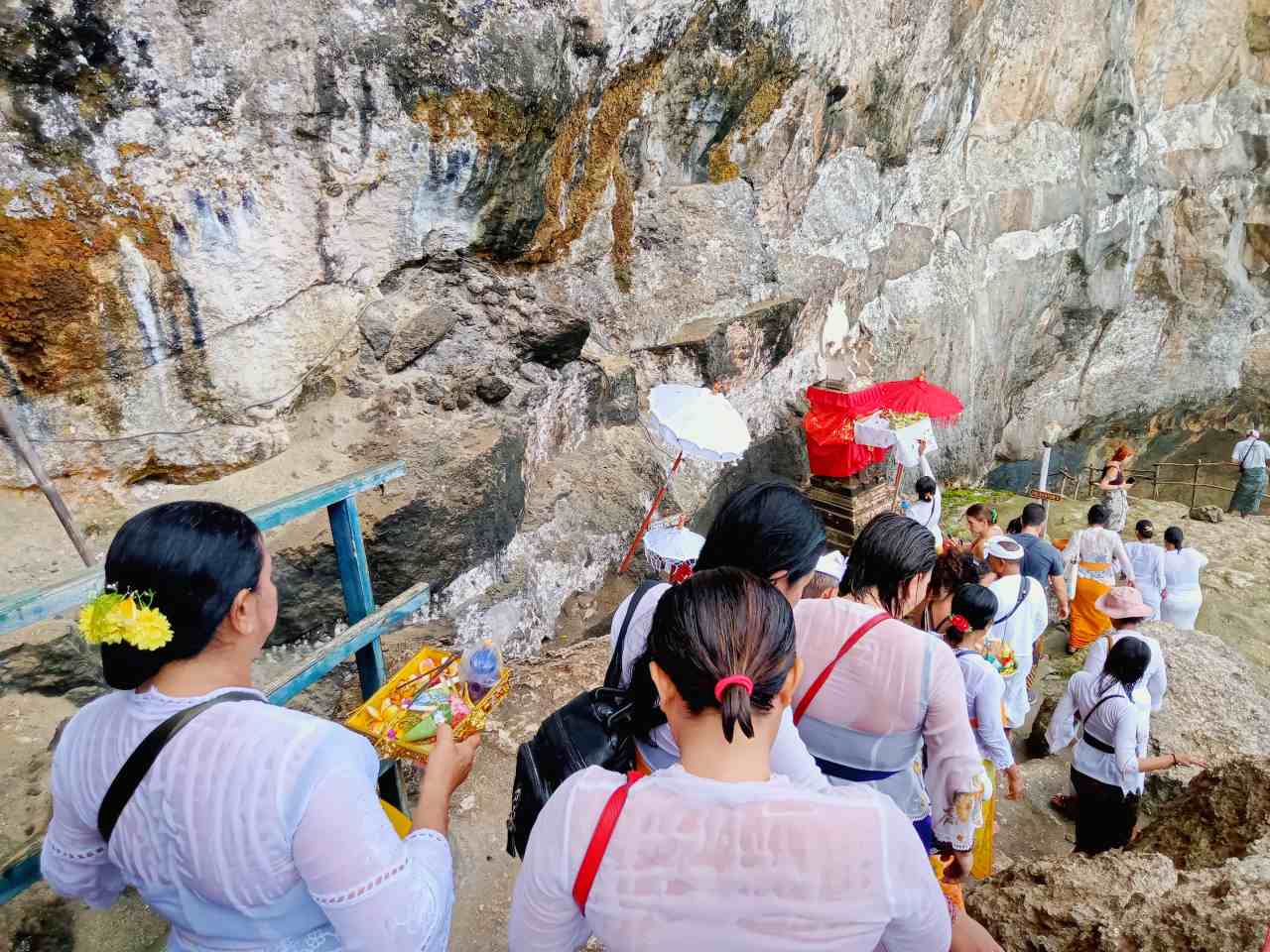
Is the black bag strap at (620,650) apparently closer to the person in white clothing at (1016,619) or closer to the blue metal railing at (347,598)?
the blue metal railing at (347,598)

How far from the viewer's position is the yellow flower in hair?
3.85 ft

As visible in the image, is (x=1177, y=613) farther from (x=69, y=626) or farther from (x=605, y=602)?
(x=69, y=626)

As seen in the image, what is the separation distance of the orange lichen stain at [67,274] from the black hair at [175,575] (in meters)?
2.29

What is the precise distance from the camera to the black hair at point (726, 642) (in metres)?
1.15

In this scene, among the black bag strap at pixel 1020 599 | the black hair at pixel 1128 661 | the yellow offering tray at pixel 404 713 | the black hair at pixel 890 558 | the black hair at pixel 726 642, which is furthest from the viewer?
the black bag strap at pixel 1020 599

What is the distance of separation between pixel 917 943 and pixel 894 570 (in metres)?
0.98

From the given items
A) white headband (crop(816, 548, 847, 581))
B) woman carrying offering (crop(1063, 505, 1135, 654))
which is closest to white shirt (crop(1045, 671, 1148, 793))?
white headband (crop(816, 548, 847, 581))

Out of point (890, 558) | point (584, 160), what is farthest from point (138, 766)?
point (584, 160)

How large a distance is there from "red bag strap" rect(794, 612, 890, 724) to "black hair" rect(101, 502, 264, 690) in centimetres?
134

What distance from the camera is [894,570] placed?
1980 millimetres

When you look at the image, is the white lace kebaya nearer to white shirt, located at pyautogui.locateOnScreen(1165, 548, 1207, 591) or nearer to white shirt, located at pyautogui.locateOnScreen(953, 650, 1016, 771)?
white shirt, located at pyautogui.locateOnScreen(953, 650, 1016, 771)

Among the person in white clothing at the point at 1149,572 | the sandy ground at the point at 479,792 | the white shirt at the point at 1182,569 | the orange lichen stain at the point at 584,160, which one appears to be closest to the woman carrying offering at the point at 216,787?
the sandy ground at the point at 479,792

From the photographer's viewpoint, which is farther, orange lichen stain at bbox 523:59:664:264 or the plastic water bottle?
orange lichen stain at bbox 523:59:664:264

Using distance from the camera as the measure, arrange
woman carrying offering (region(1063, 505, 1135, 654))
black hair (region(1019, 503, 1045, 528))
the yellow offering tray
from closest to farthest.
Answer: the yellow offering tray, black hair (region(1019, 503, 1045, 528)), woman carrying offering (region(1063, 505, 1135, 654))
